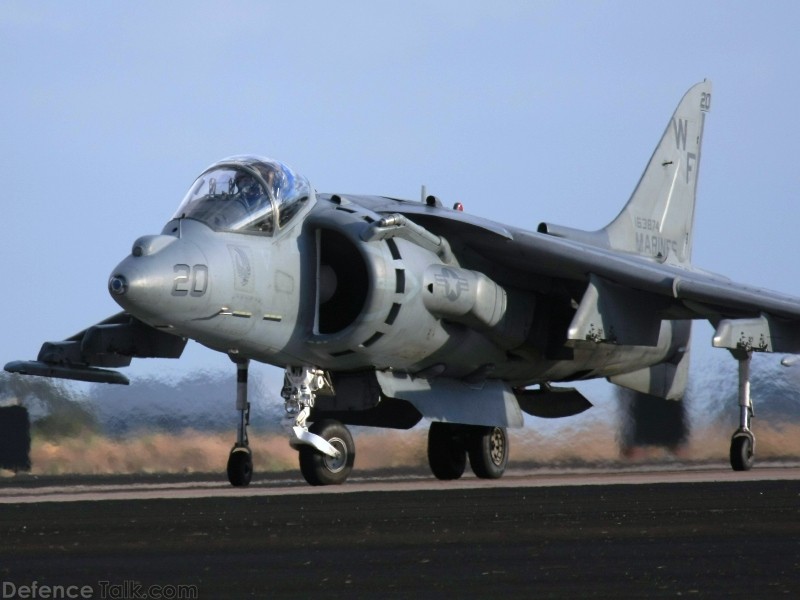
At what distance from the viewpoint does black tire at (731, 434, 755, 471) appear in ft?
45.7

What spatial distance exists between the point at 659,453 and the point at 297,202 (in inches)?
234

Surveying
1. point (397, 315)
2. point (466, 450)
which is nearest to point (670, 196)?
point (466, 450)

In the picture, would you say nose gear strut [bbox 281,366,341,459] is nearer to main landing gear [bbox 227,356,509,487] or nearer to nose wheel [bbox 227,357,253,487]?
main landing gear [bbox 227,356,509,487]

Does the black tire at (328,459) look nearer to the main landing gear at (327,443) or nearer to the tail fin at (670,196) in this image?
the main landing gear at (327,443)

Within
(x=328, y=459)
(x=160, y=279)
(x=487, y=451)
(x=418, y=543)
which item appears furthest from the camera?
(x=487, y=451)

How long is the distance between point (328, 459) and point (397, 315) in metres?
1.27

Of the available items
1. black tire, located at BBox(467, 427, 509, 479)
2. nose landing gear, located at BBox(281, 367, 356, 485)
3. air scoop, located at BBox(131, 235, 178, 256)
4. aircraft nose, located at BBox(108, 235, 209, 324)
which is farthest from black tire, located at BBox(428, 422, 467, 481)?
air scoop, located at BBox(131, 235, 178, 256)

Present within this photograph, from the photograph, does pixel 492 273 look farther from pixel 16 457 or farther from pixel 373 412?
→ pixel 16 457

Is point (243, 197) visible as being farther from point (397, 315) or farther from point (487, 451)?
point (487, 451)

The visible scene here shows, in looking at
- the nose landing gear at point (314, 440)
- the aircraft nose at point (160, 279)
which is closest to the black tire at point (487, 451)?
the nose landing gear at point (314, 440)

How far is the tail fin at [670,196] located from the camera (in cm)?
1600

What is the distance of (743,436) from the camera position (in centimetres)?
1395

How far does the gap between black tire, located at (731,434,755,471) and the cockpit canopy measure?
16.3 ft

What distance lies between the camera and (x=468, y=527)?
723cm
